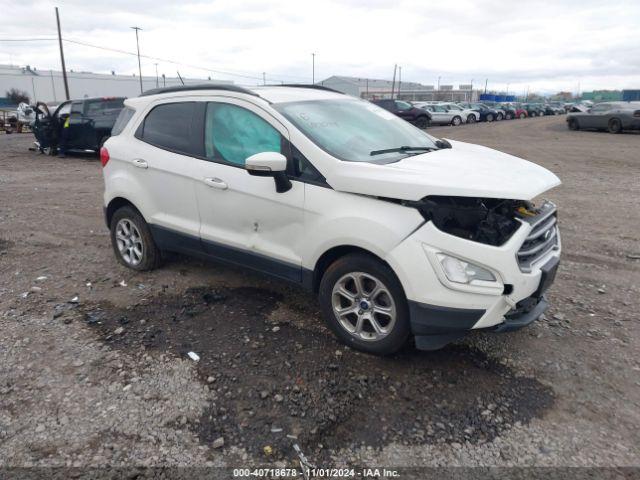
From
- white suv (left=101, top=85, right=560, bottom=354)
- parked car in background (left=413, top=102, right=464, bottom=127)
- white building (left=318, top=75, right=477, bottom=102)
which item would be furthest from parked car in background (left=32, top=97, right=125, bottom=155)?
white building (left=318, top=75, right=477, bottom=102)

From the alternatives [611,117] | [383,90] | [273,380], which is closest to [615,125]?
[611,117]

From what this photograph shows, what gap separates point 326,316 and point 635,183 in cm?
925

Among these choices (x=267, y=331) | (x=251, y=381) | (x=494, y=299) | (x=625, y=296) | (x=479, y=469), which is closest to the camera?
(x=479, y=469)

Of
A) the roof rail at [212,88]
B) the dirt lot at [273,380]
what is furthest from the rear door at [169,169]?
the dirt lot at [273,380]

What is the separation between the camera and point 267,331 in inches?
159

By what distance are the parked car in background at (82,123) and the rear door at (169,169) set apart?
997 centimetres

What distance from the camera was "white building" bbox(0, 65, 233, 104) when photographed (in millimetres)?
71062

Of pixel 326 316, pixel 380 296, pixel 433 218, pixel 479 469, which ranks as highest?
pixel 433 218

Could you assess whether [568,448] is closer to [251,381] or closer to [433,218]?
[433,218]

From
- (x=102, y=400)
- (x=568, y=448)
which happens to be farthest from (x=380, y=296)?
(x=102, y=400)

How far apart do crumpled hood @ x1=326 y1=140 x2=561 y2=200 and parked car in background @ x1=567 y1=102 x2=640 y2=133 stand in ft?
74.4

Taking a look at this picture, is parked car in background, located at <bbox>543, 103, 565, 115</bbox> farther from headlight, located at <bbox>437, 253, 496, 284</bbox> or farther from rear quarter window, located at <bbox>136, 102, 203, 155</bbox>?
headlight, located at <bbox>437, 253, 496, 284</bbox>

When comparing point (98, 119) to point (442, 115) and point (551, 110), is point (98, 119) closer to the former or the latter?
point (442, 115)

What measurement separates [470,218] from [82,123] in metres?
13.7
